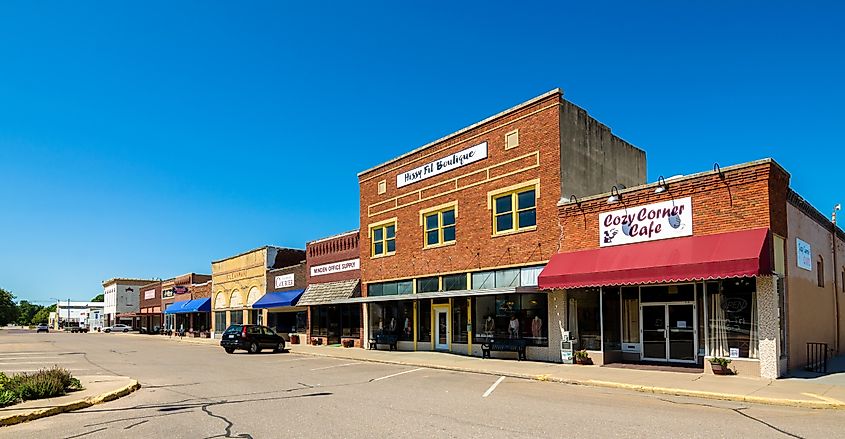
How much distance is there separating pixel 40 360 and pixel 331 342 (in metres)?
14.2

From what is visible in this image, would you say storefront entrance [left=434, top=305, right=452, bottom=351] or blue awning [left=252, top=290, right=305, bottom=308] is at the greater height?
blue awning [left=252, top=290, right=305, bottom=308]

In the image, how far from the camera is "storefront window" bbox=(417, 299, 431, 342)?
97.1 feet

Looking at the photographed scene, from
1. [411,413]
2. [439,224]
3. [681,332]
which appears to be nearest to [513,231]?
[439,224]

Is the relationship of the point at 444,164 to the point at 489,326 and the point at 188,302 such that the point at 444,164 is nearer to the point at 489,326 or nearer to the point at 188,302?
the point at 489,326

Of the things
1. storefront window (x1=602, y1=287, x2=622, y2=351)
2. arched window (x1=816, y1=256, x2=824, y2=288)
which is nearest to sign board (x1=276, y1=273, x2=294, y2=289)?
storefront window (x1=602, y1=287, x2=622, y2=351)

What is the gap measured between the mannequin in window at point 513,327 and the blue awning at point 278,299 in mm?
18045

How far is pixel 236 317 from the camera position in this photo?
5000 cm

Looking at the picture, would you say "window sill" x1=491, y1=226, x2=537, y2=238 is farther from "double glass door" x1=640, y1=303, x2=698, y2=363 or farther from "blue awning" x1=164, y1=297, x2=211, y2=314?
"blue awning" x1=164, y1=297, x2=211, y2=314

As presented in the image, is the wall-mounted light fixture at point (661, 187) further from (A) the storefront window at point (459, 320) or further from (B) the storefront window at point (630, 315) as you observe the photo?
(A) the storefront window at point (459, 320)

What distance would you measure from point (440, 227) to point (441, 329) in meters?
4.59

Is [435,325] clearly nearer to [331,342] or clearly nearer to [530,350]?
[530,350]

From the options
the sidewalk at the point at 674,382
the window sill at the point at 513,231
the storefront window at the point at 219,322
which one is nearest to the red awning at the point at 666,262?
the window sill at the point at 513,231

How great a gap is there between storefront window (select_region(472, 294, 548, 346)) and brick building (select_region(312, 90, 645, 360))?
0.04 meters

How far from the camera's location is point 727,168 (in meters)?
18.0
